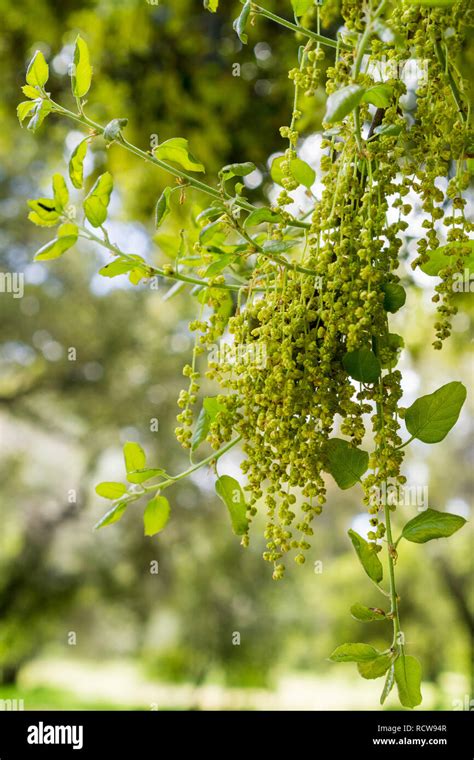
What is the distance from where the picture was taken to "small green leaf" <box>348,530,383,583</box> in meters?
0.38

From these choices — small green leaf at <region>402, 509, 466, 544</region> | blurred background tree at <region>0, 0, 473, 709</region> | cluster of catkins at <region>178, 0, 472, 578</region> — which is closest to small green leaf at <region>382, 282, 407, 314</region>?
cluster of catkins at <region>178, 0, 472, 578</region>

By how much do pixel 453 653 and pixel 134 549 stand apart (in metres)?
2.28

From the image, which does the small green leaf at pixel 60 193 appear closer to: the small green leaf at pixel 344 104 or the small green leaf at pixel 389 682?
the small green leaf at pixel 344 104

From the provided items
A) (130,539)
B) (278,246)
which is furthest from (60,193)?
(130,539)

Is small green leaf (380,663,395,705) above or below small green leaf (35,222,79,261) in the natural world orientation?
below

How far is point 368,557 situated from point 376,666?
2.1 inches

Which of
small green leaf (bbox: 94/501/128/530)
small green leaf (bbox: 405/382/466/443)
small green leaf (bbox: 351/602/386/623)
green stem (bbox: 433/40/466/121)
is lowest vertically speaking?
small green leaf (bbox: 351/602/386/623)

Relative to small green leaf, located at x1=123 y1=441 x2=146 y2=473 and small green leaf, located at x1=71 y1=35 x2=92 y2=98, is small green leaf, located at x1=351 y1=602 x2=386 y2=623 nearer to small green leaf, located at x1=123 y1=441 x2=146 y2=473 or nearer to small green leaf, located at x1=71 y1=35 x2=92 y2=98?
small green leaf, located at x1=123 y1=441 x2=146 y2=473

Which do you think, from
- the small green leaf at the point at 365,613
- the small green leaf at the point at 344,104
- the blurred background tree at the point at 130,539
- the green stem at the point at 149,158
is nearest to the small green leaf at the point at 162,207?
the green stem at the point at 149,158

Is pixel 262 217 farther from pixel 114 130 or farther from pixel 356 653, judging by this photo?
pixel 356 653

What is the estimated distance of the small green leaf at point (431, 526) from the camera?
38 centimetres

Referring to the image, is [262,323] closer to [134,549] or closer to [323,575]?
[134,549]

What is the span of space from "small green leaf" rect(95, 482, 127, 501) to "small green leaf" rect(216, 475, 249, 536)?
58 millimetres

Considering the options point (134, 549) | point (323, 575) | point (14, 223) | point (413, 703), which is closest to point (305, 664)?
point (323, 575)
